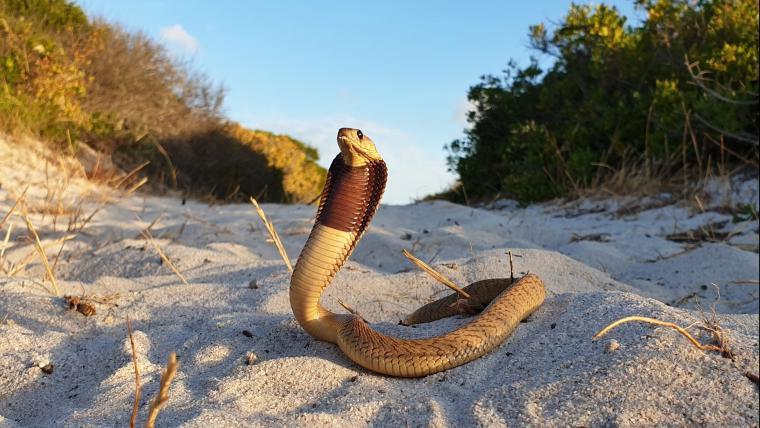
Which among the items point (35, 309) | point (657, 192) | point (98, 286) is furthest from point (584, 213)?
point (35, 309)

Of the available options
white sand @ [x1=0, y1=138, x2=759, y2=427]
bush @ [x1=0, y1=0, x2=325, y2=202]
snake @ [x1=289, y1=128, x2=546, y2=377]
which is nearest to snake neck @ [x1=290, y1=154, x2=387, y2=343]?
snake @ [x1=289, y1=128, x2=546, y2=377]

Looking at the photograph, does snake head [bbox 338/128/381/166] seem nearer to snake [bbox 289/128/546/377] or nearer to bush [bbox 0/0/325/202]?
snake [bbox 289/128/546/377]

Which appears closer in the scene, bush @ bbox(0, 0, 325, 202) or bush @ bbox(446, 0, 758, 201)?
bush @ bbox(446, 0, 758, 201)

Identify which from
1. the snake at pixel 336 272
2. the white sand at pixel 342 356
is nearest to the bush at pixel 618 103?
the white sand at pixel 342 356

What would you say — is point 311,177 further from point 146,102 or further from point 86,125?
point 86,125

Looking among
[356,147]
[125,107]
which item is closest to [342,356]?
[356,147]

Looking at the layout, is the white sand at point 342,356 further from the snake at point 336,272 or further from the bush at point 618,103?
the bush at point 618,103

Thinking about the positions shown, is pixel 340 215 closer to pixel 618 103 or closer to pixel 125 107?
pixel 618 103
